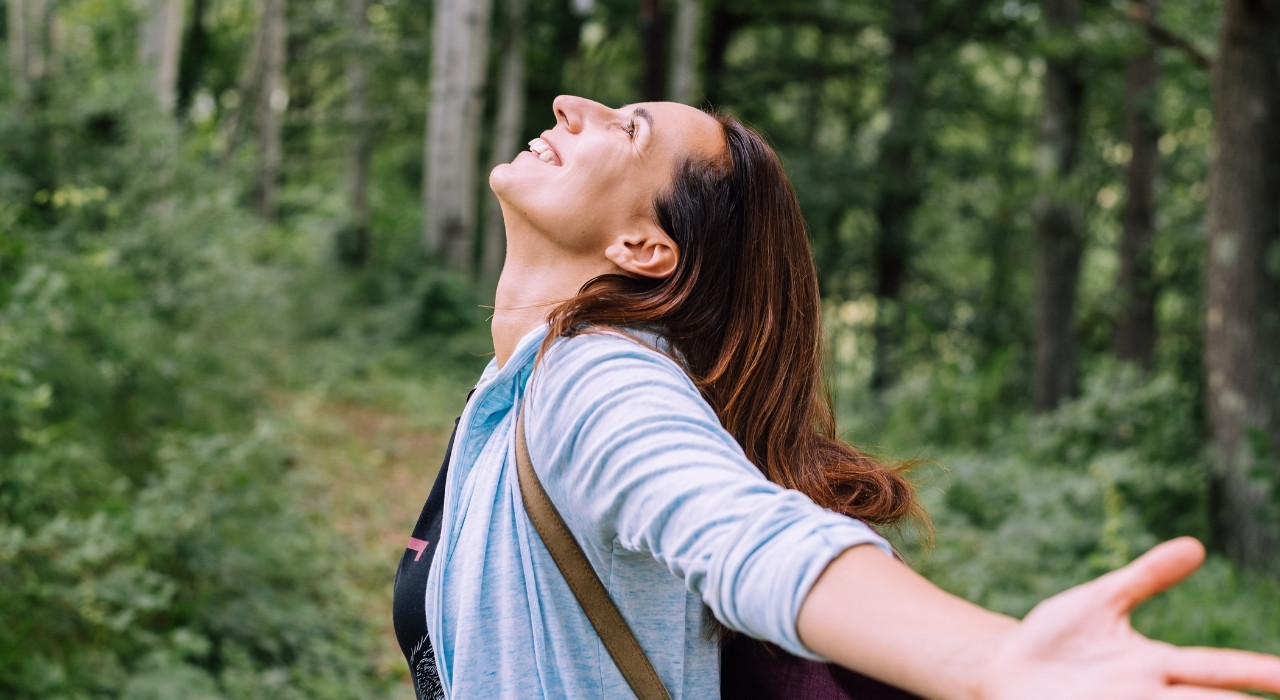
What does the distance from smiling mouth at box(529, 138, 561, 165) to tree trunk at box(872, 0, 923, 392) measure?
44.7 feet

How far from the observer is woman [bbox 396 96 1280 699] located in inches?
36.2

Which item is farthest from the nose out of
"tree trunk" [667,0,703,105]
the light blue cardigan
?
"tree trunk" [667,0,703,105]

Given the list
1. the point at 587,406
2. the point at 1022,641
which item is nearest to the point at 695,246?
the point at 587,406

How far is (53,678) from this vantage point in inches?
135

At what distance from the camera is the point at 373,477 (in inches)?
318

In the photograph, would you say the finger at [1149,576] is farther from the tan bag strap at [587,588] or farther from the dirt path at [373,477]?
the dirt path at [373,477]

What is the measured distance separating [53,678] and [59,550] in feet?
2.44

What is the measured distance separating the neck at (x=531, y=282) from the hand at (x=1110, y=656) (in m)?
0.97

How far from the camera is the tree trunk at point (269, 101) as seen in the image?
1376 cm

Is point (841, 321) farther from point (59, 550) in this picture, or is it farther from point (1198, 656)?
point (1198, 656)

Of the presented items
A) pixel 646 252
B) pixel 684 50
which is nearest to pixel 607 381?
pixel 646 252

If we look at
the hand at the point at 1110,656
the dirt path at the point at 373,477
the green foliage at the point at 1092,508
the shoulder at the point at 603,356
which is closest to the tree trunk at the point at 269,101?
the dirt path at the point at 373,477

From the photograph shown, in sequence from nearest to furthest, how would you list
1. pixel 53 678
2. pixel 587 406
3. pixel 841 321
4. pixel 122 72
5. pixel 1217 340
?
pixel 587 406, pixel 53 678, pixel 1217 340, pixel 122 72, pixel 841 321

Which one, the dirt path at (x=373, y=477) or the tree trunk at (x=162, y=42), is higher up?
the tree trunk at (x=162, y=42)
